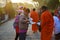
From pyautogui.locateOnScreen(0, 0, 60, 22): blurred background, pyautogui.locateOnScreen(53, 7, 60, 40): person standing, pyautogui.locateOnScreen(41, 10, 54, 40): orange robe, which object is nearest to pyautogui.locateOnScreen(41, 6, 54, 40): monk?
pyautogui.locateOnScreen(41, 10, 54, 40): orange robe

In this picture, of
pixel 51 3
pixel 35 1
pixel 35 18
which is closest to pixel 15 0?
pixel 35 1

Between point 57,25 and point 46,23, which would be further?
point 57,25

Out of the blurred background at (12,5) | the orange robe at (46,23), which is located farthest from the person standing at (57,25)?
the blurred background at (12,5)

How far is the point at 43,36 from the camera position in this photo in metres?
7.42

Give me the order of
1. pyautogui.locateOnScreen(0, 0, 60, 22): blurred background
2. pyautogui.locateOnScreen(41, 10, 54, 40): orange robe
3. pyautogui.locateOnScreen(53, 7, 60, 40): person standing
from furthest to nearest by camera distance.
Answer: pyautogui.locateOnScreen(0, 0, 60, 22): blurred background
pyautogui.locateOnScreen(53, 7, 60, 40): person standing
pyautogui.locateOnScreen(41, 10, 54, 40): orange robe

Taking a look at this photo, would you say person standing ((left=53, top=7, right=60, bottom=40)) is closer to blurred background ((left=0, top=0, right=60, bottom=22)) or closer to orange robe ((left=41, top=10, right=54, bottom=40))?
orange robe ((left=41, top=10, right=54, bottom=40))

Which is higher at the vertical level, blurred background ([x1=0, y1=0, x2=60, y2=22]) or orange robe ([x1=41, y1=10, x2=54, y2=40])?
orange robe ([x1=41, y1=10, x2=54, y2=40])

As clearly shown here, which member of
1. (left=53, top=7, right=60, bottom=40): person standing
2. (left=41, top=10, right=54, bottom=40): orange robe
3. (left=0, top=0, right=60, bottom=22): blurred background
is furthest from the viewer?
(left=0, top=0, right=60, bottom=22): blurred background

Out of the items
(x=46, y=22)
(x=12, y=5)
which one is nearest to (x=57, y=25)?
(x=46, y=22)

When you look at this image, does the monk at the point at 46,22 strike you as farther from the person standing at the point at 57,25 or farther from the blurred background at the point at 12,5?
the blurred background at the point at 12,5

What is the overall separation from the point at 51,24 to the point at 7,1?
53.5 feet

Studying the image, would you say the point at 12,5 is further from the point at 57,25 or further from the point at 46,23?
the point at 46,23

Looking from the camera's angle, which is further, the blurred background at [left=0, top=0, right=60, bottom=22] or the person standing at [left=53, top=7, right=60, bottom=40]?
the blurred background at [left=0, top=0, right=60, bottom=22]

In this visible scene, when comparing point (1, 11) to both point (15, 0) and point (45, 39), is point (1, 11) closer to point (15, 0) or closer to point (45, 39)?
point (15, 0)
